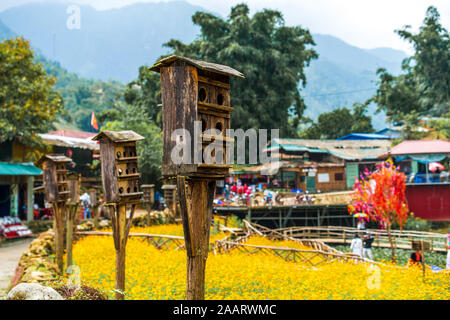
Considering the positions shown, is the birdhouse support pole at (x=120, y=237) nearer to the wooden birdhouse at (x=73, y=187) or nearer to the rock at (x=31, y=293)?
the rock at (x=31, y=293)

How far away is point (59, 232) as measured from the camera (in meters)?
11.5

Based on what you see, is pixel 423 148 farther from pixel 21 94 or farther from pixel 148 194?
pixel 21 94

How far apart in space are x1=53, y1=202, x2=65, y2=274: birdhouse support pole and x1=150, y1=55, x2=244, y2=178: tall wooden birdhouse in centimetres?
718

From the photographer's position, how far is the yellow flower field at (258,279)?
325 inches

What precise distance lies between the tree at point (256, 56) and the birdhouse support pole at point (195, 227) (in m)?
27.7

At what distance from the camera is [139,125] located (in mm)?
31547

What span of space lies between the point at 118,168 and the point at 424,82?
43522mm

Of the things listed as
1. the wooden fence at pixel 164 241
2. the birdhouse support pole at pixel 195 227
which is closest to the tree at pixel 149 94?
the wooden fence at pixel 164 241

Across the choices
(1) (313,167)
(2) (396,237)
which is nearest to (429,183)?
(2) (396,237)

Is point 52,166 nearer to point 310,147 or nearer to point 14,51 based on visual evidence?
point 14,51

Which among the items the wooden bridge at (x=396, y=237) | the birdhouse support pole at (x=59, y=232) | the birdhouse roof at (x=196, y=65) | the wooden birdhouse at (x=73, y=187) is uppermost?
the birdhouse roof at (x=196, y=65)

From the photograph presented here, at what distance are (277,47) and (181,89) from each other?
3435cm

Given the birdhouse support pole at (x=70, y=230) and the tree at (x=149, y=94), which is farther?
the tree at (x=149, y=94)

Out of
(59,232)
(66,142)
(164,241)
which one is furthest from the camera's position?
(66,142)
